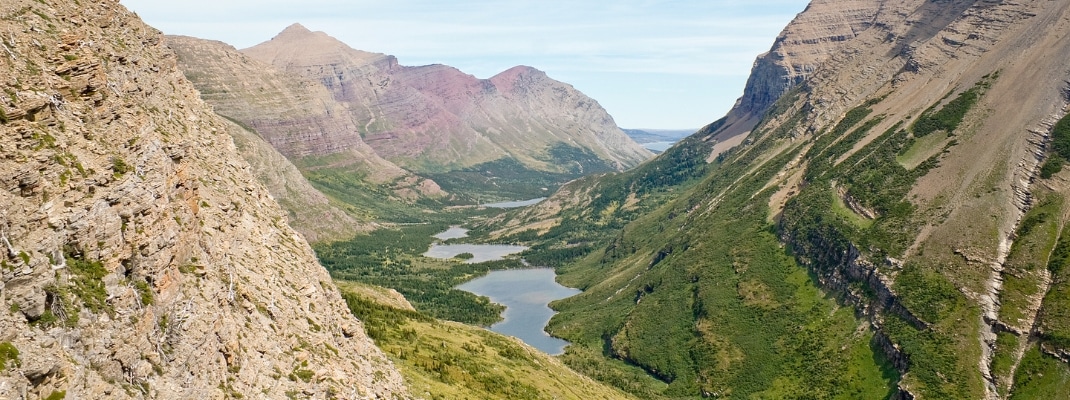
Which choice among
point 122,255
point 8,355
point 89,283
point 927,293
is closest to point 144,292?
point 122,255

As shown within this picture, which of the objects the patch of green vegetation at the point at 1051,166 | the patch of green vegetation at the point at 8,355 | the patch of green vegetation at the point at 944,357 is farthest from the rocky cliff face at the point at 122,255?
the patch of green vegetation at the point at 1051,166

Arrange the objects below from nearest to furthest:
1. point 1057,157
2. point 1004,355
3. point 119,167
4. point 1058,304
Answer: point 119,167
point 1058,304
point 1004,355
point 1057,157

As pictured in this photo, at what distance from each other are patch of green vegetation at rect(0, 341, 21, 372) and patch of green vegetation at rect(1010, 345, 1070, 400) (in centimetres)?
16021

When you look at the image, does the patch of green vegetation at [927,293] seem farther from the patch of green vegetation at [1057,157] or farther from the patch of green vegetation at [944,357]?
the patch of green vegetation at [1057,157]

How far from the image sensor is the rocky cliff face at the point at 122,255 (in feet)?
133

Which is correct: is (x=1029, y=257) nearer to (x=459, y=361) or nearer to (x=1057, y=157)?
(x=1057, y=157)

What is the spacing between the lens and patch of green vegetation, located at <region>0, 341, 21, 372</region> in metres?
36.0

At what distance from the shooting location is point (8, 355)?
119 ft

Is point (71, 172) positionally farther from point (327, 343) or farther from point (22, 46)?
point (327, 343)

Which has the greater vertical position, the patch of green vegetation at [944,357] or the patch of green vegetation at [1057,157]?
the patch of green vegetation at [1057,157]

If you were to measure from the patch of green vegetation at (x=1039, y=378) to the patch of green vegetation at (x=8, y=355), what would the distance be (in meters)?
160

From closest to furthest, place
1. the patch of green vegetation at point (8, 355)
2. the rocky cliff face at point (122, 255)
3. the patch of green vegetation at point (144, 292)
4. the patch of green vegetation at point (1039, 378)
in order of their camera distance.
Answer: the patch of green vegetation at point (8, 355)
the rocky cliff face at point (122, 255)
the patch of green vegetation at point (144, 292)
the patch of green vegetation at point (1039, 378)

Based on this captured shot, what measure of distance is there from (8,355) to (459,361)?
110 m

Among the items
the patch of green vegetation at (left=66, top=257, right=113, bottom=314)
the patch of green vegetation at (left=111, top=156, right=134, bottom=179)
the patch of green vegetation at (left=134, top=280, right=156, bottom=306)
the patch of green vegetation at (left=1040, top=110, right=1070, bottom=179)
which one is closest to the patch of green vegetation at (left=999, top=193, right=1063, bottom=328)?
the patch of green vegetation at (left=1040, top=110, right=1070, bottom=179)
